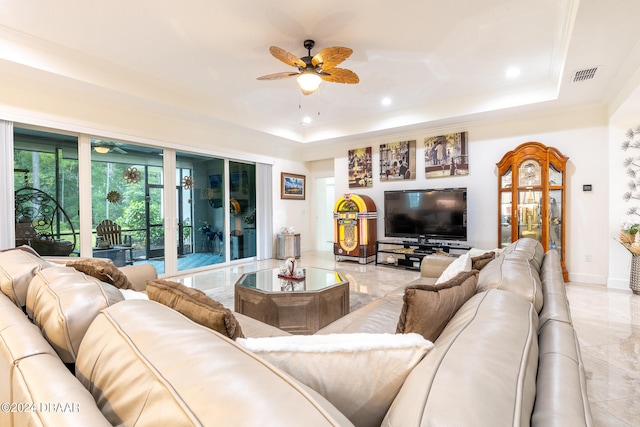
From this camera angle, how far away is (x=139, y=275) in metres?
2.55

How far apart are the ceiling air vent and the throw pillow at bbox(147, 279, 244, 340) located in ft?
14.3

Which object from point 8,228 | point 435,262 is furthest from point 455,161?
point 8,228

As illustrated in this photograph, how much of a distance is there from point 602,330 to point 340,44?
3.83 meters

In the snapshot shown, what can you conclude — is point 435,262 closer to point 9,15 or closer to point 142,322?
point 142,322

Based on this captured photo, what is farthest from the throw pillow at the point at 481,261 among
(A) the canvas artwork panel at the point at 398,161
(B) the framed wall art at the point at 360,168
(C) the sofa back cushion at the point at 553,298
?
(B) the framed wall art at the point at 360,168

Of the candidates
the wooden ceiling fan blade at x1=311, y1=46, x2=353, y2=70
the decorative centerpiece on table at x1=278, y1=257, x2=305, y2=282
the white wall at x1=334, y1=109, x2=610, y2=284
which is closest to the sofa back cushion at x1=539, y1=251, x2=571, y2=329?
the decorative centerpiece on table at x1=278, y1=257, x2=305, y2=282

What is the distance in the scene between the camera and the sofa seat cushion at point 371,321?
174 cm

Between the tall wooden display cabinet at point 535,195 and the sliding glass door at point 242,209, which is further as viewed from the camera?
the sliding glass door at point 242,209

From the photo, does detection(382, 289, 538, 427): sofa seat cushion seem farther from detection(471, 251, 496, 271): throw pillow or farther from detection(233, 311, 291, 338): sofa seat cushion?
detection(471, 251, 496, 271): throw pillow

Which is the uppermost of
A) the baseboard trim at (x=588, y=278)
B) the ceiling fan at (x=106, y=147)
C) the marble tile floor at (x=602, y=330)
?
the ceiling fan at (x=106, y=147)

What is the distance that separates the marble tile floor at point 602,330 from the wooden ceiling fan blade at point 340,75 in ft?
8.71

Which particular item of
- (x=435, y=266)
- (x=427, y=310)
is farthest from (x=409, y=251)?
(x=427, y=310)

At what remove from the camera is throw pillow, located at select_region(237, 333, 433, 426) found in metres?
0.75

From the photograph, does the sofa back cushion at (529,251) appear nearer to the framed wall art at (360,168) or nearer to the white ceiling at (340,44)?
the white ceiling at (340,44)
